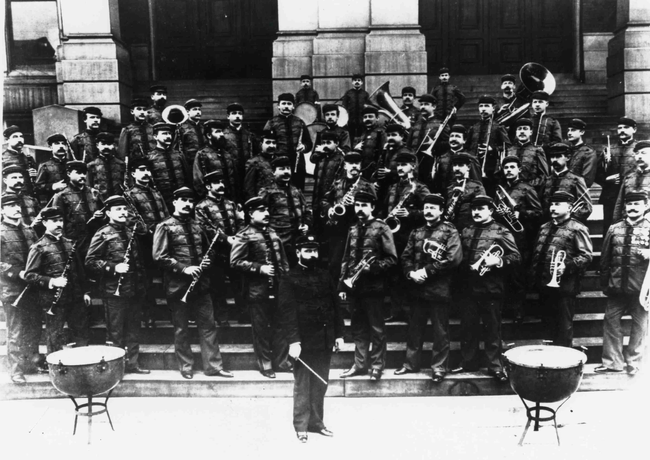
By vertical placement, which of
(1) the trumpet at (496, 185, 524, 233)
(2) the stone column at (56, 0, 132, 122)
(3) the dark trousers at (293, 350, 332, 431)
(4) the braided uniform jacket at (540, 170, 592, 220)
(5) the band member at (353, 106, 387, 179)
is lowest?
(3) the dark trousers at (293, 350, 332, 431)

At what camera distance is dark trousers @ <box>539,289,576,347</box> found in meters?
8.26

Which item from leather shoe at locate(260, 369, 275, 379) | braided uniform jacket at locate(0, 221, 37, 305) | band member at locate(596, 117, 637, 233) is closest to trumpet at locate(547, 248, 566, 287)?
band member at locate(596, 117, 637, 233)

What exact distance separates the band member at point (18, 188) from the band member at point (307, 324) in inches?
164

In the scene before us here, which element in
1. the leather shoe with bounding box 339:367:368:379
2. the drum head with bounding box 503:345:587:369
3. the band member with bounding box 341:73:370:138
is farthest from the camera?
the band member with bounding box 341:73:370:138

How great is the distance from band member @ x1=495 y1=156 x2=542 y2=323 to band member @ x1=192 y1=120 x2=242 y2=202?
3.98 m

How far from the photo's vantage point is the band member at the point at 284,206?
30.4 ft

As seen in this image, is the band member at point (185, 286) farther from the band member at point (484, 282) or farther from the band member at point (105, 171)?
the band member at point (484, 282)

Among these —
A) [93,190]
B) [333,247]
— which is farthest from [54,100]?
[333,247]

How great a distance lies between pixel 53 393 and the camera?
834cm

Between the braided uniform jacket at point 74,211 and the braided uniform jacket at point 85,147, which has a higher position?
the braided uniform jacket at point 85,147

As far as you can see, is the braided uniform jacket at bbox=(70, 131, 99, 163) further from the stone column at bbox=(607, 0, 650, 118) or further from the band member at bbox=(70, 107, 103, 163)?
the stone column at bbox=(607, 0, 650, 118)

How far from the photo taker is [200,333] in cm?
847

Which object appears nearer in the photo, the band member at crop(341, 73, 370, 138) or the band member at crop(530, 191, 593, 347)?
the band member at crop(530, 191, 593, 347)

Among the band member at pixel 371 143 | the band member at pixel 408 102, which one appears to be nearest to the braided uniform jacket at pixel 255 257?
the band member at pixel 371 143
